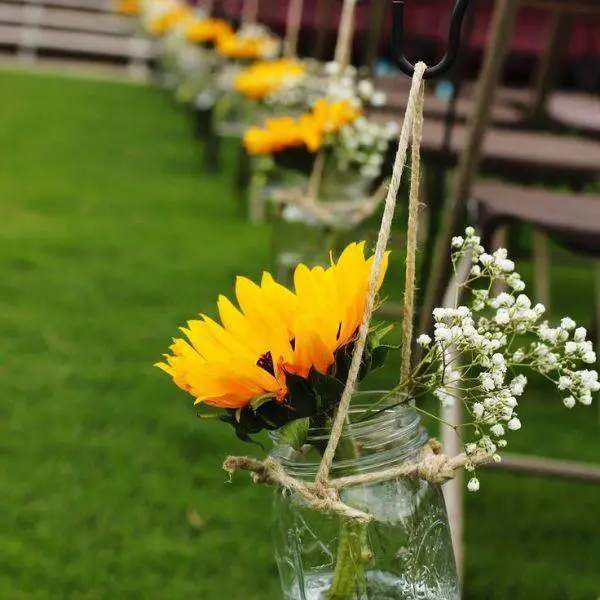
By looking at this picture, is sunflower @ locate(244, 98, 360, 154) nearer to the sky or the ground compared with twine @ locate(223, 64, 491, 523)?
nearer to the ground

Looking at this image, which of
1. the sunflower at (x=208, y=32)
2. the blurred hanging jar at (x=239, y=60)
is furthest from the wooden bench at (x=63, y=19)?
the blurred hanging jar at (x=239, y=60)

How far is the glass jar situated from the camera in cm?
80

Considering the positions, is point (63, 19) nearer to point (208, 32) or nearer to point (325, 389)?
point (208, 32)

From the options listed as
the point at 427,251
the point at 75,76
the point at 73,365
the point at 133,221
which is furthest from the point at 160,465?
the point at 75,76

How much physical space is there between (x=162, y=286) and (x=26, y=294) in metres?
0.38

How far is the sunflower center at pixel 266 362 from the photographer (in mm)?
737

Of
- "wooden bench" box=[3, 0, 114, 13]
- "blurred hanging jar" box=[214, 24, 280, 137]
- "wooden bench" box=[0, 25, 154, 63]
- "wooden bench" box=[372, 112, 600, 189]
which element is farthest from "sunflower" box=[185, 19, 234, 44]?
"wooden bench" box=[3, 0, 114, 13]

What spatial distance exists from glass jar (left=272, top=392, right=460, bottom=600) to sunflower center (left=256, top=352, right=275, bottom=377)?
0.23 feet

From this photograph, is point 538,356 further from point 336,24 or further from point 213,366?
point 336,24

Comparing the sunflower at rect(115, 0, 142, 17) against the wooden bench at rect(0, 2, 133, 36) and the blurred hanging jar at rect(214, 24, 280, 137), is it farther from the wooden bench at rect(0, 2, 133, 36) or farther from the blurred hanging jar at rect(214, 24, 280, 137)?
the blurred hanging jar at rect(214, 24, 280, 137)

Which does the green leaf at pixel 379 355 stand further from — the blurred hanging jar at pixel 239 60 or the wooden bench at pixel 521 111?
the blurred hanging jar at pixel 239 60

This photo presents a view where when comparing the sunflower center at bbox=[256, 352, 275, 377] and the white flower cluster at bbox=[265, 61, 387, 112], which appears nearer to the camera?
the sunflower center at bbox=[256, 352, 275, 377]

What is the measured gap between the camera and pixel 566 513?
1.87 meters

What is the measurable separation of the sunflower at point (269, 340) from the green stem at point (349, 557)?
9 centimetres
